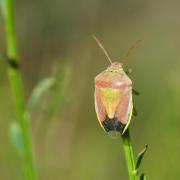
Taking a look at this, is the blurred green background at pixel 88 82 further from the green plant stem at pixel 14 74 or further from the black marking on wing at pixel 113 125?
the black marking on wing at pixel 113 125

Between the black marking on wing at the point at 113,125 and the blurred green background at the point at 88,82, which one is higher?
the black marking on wing at the point at 113,125

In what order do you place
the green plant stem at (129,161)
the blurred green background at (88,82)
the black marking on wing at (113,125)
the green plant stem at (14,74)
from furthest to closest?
1. the blurred green background at (88,82)
2. the green plant stem at (14,74)
3. the black marking on wing at (113,125)
4. the green plant stem at (129,161)

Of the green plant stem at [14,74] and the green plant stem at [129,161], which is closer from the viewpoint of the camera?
the green plant stem at [129,161]

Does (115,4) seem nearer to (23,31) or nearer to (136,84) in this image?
(23,31)

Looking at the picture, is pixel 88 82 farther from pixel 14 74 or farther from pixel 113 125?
pixel 113 125

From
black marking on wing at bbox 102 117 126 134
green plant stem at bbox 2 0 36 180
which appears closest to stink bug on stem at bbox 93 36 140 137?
black marking on wing at bbox 102 117 126 134

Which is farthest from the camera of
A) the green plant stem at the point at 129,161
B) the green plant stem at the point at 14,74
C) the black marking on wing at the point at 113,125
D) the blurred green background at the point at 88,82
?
the blurred green background at the point at 88,82

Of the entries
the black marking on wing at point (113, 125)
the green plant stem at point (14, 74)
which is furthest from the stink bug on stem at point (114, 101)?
the green plant stem at point (14, 74)
